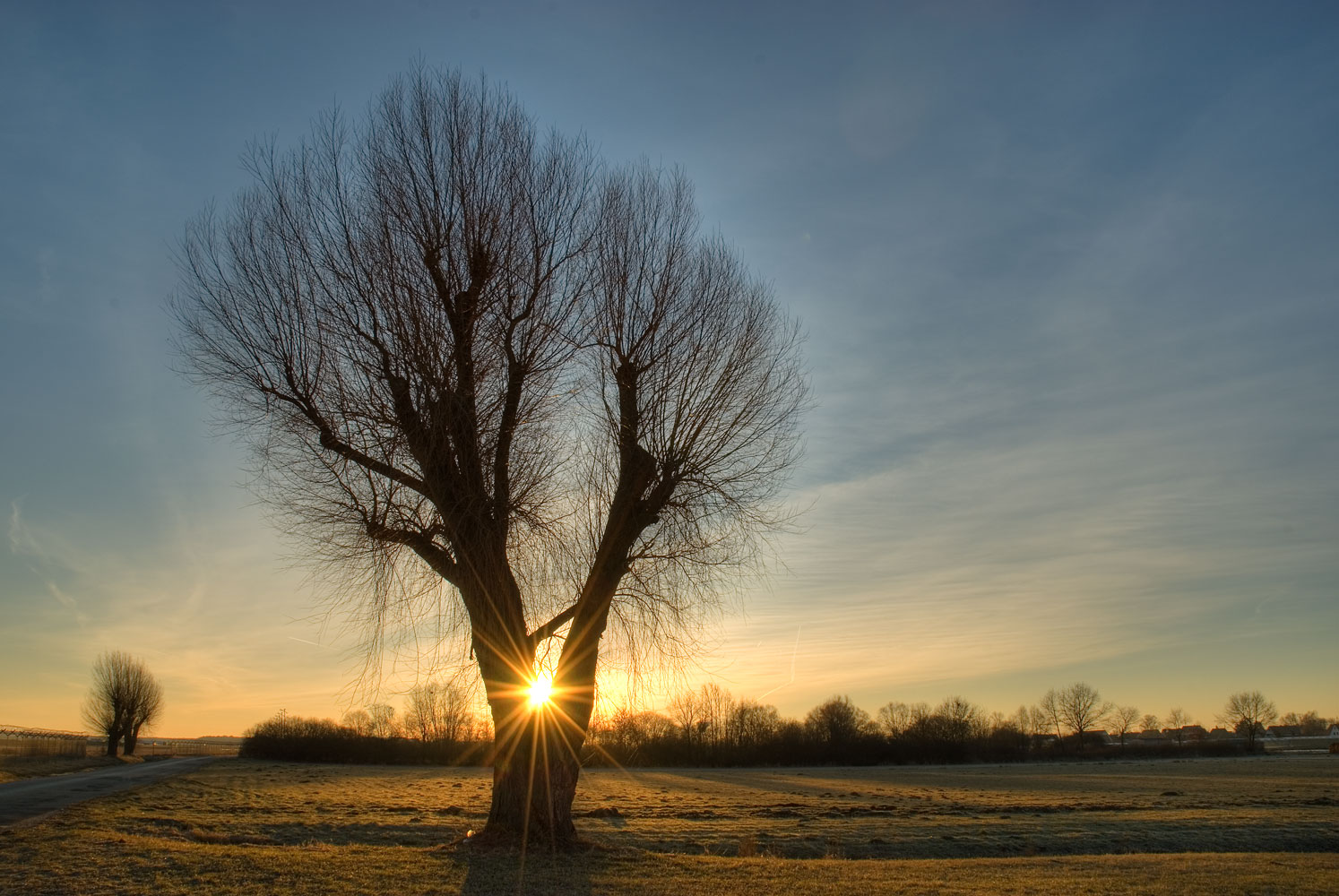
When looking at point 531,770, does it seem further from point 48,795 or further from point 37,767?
point 37,767

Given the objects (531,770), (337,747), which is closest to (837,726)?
(337,747)

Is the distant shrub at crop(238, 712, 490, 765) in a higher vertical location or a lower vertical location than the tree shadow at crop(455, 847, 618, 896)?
lower

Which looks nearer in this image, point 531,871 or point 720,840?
point 531,871

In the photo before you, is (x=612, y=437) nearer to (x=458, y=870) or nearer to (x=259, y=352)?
(x=259, y=352)

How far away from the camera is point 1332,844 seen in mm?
20812

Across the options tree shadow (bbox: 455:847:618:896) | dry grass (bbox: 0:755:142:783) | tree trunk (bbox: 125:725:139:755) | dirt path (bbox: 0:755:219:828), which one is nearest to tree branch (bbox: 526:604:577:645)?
tree shadow (bbox: 455:847:618:896)

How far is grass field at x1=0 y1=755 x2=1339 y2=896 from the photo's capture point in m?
10.6

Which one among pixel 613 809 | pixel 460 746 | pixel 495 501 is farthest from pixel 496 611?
pixel 460 746

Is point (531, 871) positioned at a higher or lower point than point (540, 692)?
lower

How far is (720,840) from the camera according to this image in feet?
70.4

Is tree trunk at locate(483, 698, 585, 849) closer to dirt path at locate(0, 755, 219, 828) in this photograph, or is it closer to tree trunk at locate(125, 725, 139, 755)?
dirt path at locate(0, 755, 219, 828)

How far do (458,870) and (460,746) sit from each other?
69440 mm

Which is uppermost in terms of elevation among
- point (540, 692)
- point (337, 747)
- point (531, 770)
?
point (540, 692)

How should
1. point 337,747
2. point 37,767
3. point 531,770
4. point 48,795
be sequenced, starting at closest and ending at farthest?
point 531,770, point 48,795, point 37,767, point 337,747
